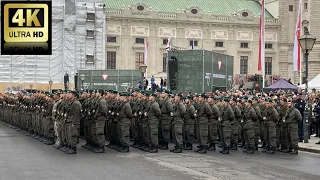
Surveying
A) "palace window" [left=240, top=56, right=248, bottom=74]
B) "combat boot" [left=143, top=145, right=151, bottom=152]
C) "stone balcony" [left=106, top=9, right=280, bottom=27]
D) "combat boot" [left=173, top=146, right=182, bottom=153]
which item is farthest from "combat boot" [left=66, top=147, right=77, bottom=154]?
"palace window" [left=240, top=56, right=248, bottom=74]

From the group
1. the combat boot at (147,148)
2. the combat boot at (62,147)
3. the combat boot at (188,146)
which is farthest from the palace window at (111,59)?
the combat boot at (62,147)

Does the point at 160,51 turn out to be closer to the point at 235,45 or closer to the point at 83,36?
the point at 235,45

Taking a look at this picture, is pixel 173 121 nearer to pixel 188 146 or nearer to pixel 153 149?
pixel 153 149

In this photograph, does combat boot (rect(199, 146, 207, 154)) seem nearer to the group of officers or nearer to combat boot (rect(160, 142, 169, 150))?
the group of officers

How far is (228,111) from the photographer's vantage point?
2047 centimetres

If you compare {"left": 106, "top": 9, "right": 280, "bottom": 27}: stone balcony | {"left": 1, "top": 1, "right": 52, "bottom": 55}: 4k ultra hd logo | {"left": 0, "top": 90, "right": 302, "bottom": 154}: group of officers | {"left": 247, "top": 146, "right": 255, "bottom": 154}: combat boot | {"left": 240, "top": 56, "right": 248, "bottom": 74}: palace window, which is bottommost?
{"left": 247, "top": 146, "right": 255, "bottom": 154}: combat boot

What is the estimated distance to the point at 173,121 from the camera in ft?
66.2

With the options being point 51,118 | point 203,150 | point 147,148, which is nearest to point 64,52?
point 51,118

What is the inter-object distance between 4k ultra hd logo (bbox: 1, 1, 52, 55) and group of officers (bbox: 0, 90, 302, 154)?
5.32 meters

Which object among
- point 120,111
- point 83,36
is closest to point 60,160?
point 120,111

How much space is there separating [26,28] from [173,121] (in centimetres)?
759

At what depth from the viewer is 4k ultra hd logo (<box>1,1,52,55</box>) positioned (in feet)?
44.7

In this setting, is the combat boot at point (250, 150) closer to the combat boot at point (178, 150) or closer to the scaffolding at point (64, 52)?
the combat boot at point (178, 150)

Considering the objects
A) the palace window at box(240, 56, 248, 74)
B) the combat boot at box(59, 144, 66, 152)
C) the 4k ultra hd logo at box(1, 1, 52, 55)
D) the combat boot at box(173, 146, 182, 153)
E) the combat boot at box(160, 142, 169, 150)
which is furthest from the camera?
the palace window at box(240, 56, 248, 74)
